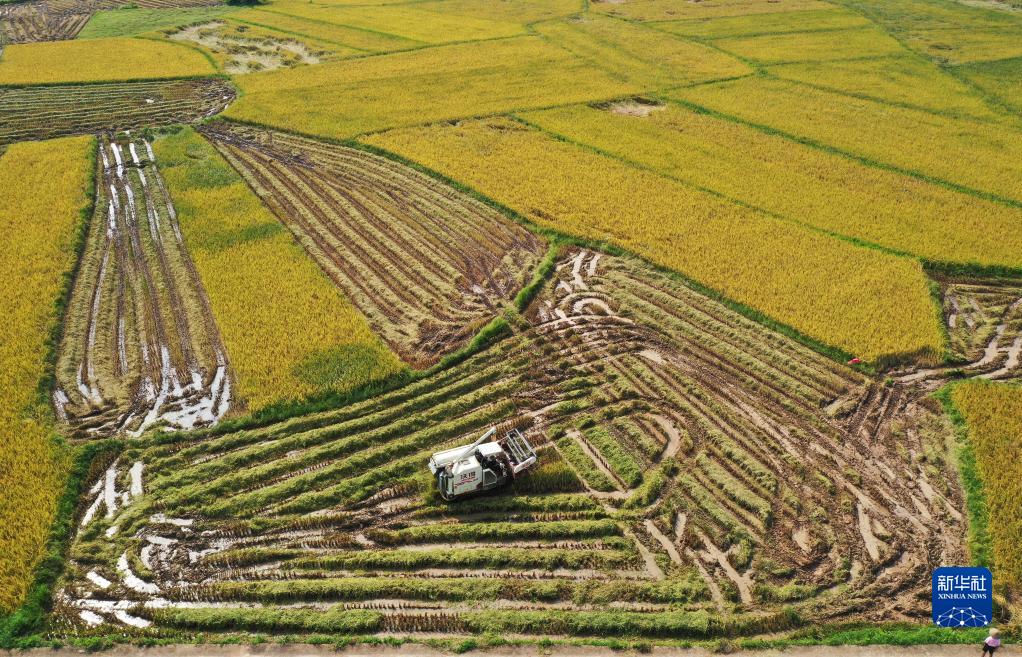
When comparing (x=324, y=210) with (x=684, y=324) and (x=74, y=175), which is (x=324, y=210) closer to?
(x=74, y=175)

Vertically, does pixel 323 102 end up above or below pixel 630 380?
above

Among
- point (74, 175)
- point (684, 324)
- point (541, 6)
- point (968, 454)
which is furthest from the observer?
point (541, 6)

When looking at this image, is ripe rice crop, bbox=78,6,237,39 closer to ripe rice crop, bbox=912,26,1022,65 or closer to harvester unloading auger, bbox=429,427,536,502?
harvester unloading auger, bbox=429,427,536,502

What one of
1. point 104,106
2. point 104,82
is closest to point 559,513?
point 104,106

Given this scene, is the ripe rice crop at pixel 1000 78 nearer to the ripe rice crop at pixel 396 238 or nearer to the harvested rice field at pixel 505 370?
the harvested rice field at pixel 505 370

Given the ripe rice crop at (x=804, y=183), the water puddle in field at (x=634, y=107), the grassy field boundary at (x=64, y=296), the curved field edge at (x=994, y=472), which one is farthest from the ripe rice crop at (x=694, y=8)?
the curved field edge at (x=994, y=472)

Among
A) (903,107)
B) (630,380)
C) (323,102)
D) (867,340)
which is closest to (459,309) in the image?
(630,380)

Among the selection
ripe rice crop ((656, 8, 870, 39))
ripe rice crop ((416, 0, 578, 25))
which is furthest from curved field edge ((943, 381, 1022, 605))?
ripe rice crop ((416, 0, 578, 25))
